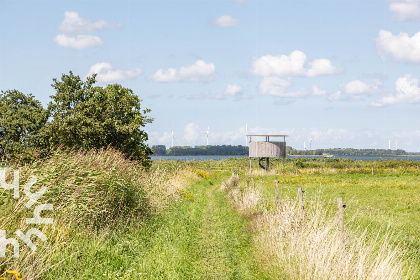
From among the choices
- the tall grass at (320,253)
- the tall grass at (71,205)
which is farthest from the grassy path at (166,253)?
the tall grass at (320,253)

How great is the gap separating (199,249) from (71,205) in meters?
4.48

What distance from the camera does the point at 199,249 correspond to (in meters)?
14.0

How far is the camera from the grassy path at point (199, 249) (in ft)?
36.8

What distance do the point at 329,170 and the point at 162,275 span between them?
60.8 meters

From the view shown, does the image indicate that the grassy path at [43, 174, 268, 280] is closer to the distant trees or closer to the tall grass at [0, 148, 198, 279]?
the tall grass at [0, 148, 198, 279]

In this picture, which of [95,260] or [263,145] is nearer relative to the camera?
[95,260]

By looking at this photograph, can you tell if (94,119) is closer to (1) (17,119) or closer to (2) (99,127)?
(2) (99,127)

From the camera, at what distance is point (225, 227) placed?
699 inches

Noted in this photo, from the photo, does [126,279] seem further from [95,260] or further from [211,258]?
[211,258]

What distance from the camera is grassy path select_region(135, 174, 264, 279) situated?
1120 centimetres

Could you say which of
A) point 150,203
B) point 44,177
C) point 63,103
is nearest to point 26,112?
point 63,103

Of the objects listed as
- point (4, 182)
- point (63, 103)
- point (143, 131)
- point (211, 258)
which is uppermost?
point (63, 103)

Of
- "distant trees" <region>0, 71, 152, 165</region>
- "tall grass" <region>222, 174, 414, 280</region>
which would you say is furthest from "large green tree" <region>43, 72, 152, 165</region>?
"tall grass" <region>222, 174, 414, 280</region>

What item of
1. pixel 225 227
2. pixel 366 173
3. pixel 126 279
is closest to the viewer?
pixel 126 279
